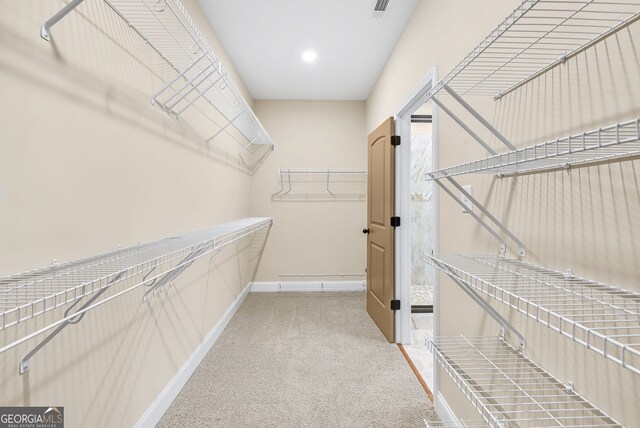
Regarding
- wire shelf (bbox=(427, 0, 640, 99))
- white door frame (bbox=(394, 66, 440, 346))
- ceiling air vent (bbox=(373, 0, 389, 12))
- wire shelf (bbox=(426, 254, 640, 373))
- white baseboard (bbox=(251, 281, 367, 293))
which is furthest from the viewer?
white baseboard (bbox=(251, 281, 367, 293))

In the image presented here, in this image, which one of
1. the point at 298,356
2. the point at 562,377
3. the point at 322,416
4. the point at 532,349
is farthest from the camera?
the point at 298,356

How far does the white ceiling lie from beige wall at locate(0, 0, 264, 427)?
54 cm

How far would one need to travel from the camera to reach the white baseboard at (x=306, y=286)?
169 inches

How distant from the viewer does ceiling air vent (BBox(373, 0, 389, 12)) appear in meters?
2.19

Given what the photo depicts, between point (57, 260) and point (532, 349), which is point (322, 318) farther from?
point (57, 260)

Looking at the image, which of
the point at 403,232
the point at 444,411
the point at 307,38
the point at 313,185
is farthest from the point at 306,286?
the point at 307,38

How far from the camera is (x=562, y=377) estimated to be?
0.99 m

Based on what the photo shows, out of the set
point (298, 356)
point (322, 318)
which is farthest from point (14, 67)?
point (322, 318)

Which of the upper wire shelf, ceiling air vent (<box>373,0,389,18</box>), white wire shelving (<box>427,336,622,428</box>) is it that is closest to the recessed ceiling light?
ceiling air vent (<box>373,0,389,18</box>)

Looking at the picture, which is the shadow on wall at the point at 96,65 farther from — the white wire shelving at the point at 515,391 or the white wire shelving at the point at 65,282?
the white wire shelving at the point at 515,391

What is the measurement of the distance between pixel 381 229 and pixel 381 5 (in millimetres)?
1803

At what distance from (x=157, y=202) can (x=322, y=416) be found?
149cm

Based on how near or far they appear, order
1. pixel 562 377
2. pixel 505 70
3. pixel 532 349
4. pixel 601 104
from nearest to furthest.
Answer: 1. pixel 601 104
2. pixel 562 377
3. pixel 532 349
4. pixel 505 70

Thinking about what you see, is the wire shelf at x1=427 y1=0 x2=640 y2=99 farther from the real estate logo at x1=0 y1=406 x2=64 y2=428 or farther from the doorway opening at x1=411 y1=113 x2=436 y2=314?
the doorway opening at x1=411 y1=113 x2=436 y2=314
